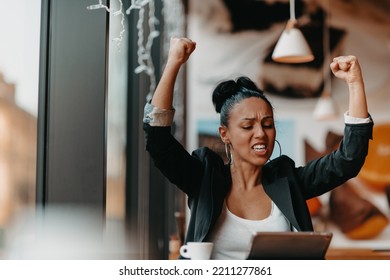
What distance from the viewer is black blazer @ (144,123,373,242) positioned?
4.33ft

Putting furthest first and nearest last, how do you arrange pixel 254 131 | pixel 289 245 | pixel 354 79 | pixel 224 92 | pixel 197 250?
pixel 224 92
pixel 254 131
pixel 354 79
pixel 197 250
pixel 289 245

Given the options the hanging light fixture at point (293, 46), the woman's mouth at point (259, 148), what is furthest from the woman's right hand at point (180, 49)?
the hanging light fixture at point (293, 46)

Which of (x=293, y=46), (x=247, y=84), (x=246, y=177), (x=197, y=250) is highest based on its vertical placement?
(x=293, y=46)

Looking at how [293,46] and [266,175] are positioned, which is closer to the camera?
[266,175]

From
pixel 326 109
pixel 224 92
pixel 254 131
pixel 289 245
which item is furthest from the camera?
pixel 326 109

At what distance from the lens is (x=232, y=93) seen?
1.47m

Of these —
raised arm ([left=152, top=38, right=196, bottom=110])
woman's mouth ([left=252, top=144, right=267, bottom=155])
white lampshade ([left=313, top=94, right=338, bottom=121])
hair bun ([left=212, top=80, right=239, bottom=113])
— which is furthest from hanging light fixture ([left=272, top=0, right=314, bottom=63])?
raised arm ([left=152, top=38, right=196, bottom=110])

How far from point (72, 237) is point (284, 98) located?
285 centimetres

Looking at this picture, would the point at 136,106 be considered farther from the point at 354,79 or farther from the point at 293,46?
the point at 354,79

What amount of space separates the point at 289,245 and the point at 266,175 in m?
0.43

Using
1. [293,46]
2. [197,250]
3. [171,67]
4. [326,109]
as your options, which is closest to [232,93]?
[171,67]

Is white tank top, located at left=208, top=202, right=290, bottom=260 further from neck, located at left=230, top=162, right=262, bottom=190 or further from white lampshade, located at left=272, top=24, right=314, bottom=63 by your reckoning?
white lampshade, located at left=272, top=24, right=314, bottom=63

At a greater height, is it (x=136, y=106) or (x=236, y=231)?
(x=136, y=106)

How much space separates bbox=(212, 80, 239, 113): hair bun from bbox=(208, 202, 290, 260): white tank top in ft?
0.99
